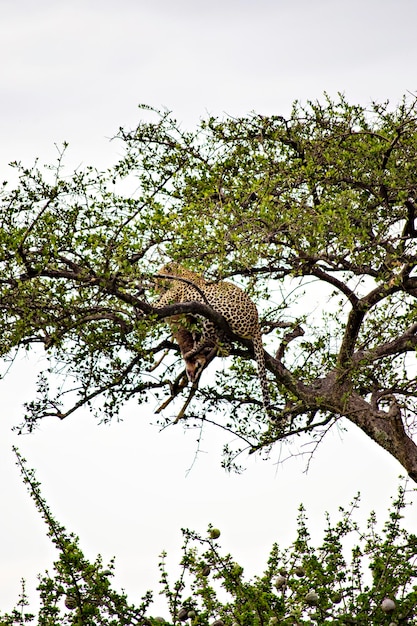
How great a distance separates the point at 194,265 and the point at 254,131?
2670 mm

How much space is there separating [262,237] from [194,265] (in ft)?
2.36

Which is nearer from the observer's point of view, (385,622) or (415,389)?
(385,622)

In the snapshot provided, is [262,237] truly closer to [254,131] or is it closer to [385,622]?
[254,131]

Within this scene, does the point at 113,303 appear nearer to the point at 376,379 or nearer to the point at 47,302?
the point at 47,302

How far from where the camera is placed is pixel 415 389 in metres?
11.1

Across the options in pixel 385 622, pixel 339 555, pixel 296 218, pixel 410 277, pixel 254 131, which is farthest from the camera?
pixel 254 131

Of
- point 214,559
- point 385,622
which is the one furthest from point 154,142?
point 385,622

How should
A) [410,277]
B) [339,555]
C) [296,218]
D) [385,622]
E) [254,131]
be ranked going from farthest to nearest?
[254,131], [410,277], [296,218], [339,555], [385,622]

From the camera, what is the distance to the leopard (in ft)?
33.8

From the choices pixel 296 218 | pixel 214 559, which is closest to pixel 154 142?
pixel 296 218

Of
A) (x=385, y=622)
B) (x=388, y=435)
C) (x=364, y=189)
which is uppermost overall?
(x=364, y=189)

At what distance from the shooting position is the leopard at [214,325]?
10.3 m

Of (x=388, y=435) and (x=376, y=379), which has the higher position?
(x=376, y=379)

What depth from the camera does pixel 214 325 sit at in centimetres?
1023
